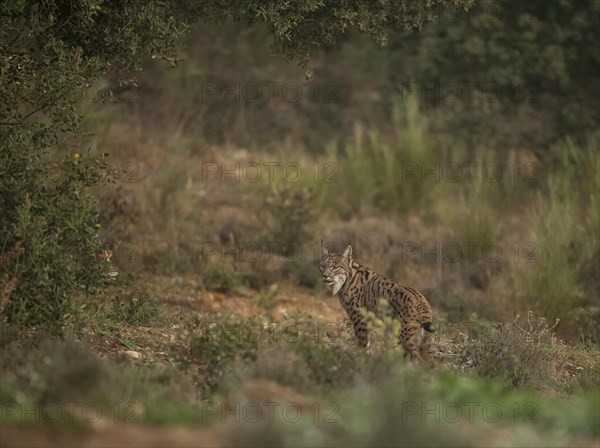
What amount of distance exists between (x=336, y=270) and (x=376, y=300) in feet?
1.95

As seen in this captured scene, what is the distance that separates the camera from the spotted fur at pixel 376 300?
32.1ft

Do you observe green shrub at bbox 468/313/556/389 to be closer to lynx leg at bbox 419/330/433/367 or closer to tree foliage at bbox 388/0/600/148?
lynx leg at bbox 419/330/433/367

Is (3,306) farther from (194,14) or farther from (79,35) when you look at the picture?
(194,14)

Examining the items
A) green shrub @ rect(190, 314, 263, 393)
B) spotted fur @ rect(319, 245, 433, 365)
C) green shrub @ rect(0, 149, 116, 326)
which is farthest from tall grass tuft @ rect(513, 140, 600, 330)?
green shrub @ rect(0, 149, 116, 326)

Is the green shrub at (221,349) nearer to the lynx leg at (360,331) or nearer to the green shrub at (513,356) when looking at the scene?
the lynx leg at (360,331)

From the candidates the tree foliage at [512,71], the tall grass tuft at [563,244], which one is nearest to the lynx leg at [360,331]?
the tall grass tuft at [563,244]

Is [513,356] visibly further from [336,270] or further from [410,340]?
[336,270]

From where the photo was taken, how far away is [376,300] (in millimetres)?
10633

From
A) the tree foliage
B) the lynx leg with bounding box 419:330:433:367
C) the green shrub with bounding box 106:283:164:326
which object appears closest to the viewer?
the lynx leg with bounding box 419:330:433:367

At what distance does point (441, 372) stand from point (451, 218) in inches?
317

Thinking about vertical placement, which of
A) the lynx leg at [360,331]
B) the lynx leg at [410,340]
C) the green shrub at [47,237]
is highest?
the green shrub at [47,237]

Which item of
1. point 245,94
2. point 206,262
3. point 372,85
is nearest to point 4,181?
point 206,262

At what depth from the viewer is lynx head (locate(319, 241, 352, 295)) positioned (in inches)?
433

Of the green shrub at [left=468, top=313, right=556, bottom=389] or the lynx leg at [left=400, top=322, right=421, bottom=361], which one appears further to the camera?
the green shrub at [left=468, top=313, right=556, bottom=389]
